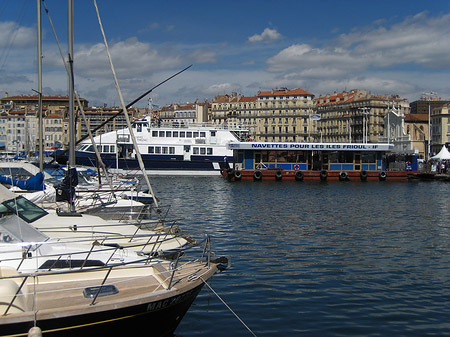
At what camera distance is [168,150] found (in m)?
67.8

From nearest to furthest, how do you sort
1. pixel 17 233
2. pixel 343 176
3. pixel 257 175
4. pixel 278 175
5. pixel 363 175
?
pixel 17 233 → pixel 257 175 → pixel 278 175 → pixel 343 176 → pixel 363 175

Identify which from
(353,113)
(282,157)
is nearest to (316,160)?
(282,157)

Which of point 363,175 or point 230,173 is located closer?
point 230,173

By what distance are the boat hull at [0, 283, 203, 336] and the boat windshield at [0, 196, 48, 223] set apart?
6726mm

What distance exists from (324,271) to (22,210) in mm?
9401

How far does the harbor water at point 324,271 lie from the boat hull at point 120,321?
1.43 meters

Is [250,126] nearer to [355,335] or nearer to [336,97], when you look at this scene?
[336,97]

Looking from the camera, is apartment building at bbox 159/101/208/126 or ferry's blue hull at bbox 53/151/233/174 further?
apartment building at bbox 159/101/208/126

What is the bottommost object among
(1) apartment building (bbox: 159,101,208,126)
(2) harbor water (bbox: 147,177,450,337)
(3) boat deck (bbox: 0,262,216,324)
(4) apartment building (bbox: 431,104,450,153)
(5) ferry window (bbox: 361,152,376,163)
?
(2) harbor water (bbox: 147,177,450,337)

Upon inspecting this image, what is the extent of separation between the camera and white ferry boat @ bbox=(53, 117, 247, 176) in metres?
66.1

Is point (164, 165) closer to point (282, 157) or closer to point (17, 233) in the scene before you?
point (282, 157)

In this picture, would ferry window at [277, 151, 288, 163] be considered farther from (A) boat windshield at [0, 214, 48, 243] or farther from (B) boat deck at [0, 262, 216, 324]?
(B) boat deck at [0, 262, 216, 324]

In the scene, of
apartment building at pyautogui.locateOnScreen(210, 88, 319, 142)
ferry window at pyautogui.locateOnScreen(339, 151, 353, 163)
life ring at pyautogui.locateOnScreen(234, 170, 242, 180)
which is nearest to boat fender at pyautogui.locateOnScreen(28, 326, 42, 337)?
life ring at pyautogui.locateOnScreen(234, 170, 242, 180)

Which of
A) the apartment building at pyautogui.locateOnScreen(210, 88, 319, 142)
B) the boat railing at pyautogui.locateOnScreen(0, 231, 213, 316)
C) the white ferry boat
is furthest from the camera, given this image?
the apartment building at pyautogui.locateOnScreen(210, 88, 319, 142)
